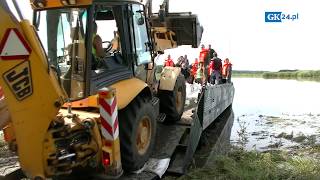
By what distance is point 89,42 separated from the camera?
586 cm

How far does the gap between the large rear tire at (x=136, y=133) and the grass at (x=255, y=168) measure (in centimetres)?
73

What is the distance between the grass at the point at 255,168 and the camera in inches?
266

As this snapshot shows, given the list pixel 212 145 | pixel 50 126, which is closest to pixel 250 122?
pixel 212 145

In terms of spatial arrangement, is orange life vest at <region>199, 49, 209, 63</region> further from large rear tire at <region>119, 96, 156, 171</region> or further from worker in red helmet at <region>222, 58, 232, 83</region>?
large rear tire at <region>119, 96, 156, 171</region>

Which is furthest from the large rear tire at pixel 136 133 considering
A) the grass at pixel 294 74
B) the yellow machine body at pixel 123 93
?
the grass at pixel 294 74

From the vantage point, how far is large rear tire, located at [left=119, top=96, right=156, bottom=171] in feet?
20.1

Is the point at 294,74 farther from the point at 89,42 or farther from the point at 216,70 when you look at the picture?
the point at 89,42

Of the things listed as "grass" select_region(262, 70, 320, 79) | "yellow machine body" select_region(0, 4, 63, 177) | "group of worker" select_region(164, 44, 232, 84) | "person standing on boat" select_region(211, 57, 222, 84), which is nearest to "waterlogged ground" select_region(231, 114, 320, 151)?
"person standing on boat" select_region(211, 57, 222, 84)

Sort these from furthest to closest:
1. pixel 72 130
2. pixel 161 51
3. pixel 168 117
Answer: pixel 161 51 → pixel 168 117 → pixel 72 130

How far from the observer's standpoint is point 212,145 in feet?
31.9

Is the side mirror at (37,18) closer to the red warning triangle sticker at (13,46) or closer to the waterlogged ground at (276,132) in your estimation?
the red warning triangle sticker at (13,46)

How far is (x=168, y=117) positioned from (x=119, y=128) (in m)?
3.03

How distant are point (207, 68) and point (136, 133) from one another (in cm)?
1307

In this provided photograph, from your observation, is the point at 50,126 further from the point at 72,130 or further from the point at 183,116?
the point at 183,116
